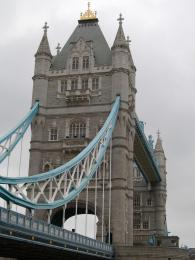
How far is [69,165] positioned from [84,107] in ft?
55.3

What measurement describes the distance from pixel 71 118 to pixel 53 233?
2543 centimetres

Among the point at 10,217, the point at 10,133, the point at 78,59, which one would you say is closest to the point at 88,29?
the point at 78,59

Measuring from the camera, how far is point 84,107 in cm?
5400

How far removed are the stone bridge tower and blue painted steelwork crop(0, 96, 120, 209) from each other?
2.27m

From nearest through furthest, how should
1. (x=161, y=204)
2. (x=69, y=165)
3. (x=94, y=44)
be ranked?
1. (x=69, y=165)
2. (x=94, y=44)
3. (x=161, y=204)

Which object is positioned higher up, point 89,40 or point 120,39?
point 89,40

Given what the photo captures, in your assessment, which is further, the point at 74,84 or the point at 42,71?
the point at 42,71

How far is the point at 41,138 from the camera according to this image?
5353 centimetres

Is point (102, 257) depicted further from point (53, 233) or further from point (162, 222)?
point (162, 222)

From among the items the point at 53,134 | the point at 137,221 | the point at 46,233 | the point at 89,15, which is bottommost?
the point at 46,233

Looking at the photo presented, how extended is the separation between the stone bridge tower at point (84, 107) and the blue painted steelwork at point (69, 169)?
2274 mm

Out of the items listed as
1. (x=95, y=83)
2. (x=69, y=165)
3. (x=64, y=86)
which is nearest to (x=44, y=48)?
(x=64, y=86)

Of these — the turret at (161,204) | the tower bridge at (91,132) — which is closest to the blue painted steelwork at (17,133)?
the tower bridge at (91,132)

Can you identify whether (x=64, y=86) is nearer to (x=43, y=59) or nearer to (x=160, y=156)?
(x=43, y=59)
